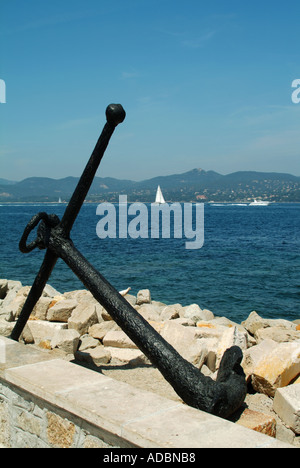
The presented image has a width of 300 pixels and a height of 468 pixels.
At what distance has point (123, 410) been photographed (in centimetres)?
223

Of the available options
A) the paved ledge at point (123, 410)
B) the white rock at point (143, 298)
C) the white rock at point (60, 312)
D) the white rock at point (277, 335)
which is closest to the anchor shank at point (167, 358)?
the paved ledge at point (123, 410)

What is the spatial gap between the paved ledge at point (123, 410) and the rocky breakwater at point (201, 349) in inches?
29.4

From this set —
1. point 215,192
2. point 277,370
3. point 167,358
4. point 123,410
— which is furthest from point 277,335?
point 215,192

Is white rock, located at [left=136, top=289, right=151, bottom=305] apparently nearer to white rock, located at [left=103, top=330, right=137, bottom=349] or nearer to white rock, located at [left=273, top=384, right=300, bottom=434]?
white rock, located at [left=103, top=330, right=137, bottom=349]

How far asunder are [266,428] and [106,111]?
7.79 ft

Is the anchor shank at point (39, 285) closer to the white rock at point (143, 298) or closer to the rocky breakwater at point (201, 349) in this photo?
the rocky breakwater at point (201, 349)

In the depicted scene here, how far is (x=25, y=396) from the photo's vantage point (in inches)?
104

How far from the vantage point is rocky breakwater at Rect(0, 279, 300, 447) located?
3.29 meters

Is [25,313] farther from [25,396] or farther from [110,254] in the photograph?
[110,254]

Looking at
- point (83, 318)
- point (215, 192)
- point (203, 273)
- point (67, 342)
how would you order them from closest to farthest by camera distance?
→ point (67, 342), point (83, 318), point (203, 273), point (215, 192)

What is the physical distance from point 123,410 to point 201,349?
2232 millimetres

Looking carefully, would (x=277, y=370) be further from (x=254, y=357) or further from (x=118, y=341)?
(x=118, y=341)

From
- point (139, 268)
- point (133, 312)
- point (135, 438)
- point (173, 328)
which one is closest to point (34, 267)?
point (139, 268)

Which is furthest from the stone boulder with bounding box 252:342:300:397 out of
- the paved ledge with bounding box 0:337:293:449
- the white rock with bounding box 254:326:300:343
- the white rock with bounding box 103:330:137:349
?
the white rock with bounding box 254:326:300:343
